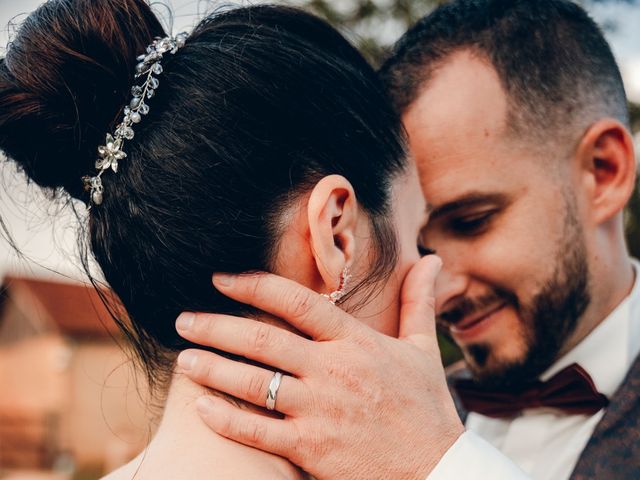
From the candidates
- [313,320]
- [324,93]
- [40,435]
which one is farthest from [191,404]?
[40,435]

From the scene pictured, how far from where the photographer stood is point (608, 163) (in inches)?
118

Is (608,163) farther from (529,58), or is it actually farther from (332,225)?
(332,225)

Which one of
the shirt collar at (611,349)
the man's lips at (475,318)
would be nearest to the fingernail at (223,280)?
the man's lips at (475,318)

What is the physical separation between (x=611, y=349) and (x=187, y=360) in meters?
1.97

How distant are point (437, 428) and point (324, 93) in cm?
93

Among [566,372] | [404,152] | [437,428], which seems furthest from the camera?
[566,372]

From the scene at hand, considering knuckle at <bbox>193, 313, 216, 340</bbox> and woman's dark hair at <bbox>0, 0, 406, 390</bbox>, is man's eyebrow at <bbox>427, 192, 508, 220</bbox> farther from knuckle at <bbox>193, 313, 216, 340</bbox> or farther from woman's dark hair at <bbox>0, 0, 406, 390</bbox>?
knuckle at <bbox>193, 313, 216, 340</bbox>

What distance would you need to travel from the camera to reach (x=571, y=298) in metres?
2.89

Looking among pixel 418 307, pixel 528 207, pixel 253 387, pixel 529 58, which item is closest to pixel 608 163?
pixel 528 207

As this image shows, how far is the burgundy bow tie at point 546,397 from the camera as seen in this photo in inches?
106

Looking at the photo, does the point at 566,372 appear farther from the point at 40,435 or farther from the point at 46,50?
the point at 40,435

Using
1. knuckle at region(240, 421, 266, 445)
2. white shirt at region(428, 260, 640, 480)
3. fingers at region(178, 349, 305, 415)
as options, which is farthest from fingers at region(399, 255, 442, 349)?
white shirt at region(428, 260, 640, 480)

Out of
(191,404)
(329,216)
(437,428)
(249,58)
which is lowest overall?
(437,428)

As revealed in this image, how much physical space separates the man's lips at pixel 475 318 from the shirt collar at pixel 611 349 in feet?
1.23
